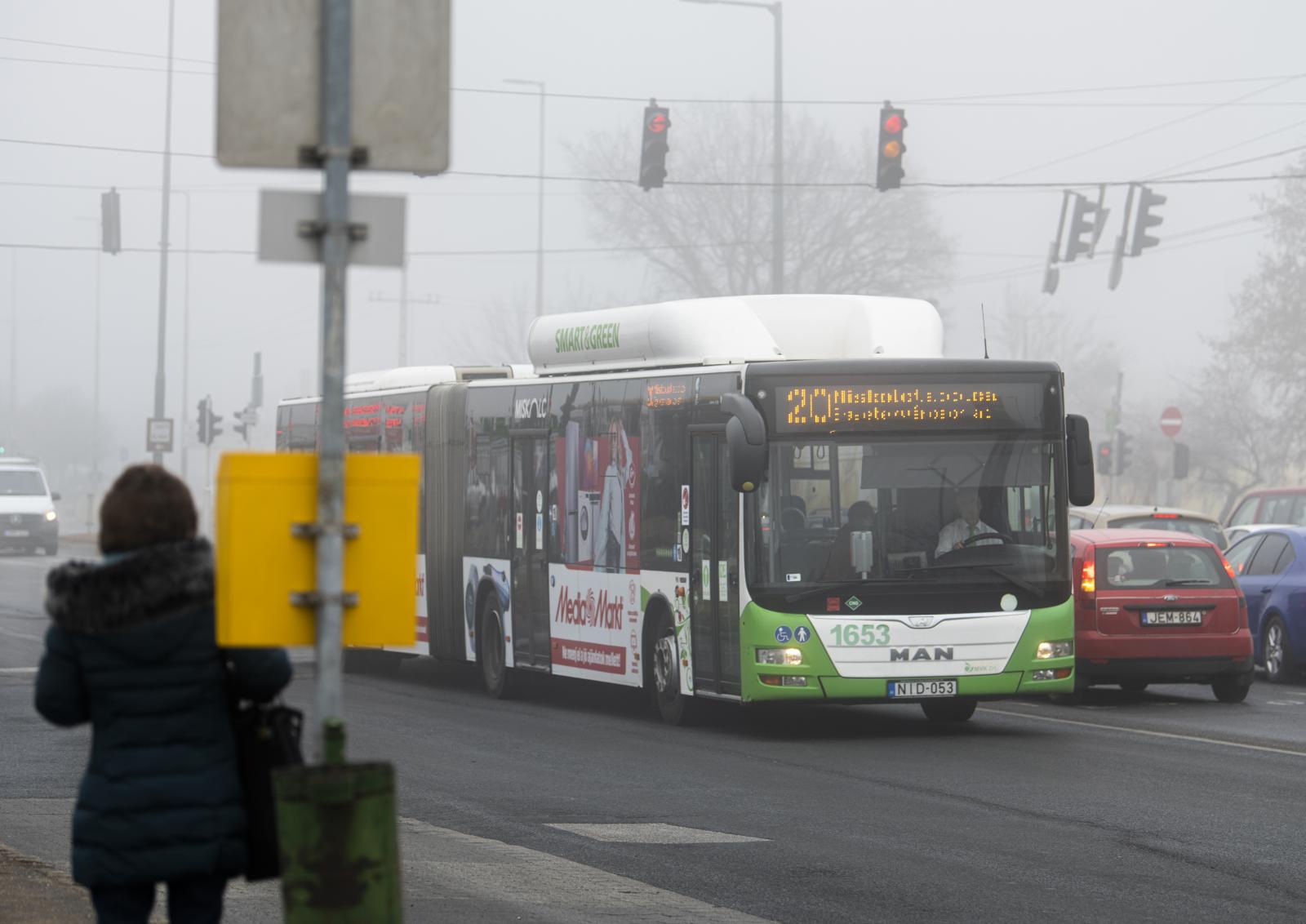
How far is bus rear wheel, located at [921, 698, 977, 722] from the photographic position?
18.3 meters

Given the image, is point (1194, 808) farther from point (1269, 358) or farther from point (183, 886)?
point (1269, 358)

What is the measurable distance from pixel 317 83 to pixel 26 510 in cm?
5375

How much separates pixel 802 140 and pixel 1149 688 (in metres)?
58.6

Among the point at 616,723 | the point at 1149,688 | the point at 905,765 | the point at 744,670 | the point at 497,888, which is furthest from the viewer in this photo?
the point at 1149,688

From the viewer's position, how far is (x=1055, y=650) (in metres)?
17.2

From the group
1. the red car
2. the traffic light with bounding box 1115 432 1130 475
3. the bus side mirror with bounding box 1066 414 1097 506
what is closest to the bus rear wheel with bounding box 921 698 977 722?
the red car

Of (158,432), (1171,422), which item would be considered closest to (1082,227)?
(1171,422)

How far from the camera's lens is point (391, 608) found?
5348 millimetres

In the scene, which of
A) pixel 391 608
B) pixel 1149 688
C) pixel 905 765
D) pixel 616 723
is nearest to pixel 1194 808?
pixel 905 765

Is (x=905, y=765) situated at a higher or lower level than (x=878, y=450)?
lower

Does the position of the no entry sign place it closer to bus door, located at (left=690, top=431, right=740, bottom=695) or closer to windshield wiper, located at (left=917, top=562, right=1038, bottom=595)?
windshield wiper, located at (left=917, top=562, right=1038, bottom=595)

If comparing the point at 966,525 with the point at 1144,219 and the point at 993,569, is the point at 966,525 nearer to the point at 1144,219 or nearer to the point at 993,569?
the point at 993,569

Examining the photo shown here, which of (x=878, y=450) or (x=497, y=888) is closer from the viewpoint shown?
(x=497, y=888)

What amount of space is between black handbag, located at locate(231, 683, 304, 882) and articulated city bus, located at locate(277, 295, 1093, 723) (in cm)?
1075
